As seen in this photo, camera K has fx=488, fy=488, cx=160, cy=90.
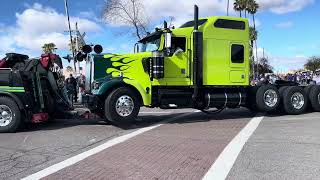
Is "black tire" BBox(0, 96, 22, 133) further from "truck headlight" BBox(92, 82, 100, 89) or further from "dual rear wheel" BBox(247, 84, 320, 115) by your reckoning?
"dual rear wheel" BBox(247, 84, 320, 115)

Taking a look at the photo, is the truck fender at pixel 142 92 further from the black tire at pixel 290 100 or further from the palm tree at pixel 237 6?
the palm tree at pixel 237 6

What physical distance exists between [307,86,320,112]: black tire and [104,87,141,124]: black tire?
684cm

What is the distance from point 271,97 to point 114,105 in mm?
5619

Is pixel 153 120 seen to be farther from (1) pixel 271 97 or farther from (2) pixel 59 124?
(1) pixel 271 97

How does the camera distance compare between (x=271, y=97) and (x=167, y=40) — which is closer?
(x=167, y=40)

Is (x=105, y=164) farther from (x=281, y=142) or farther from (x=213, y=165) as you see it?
(x=281, y=142)

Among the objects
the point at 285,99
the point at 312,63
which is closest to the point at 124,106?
the point at 285,99

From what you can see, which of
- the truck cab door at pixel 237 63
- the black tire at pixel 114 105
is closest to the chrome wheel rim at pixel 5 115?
the black tire at pixel 114 105

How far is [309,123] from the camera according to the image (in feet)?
45.4

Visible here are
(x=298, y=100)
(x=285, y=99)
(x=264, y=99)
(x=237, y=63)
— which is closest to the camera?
(x=237, y=63)

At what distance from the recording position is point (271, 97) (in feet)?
52.3

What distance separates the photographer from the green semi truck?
13.4 m

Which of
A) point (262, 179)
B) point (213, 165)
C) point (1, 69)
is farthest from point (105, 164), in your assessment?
point (1, 69)

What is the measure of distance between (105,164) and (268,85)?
8.88 m
